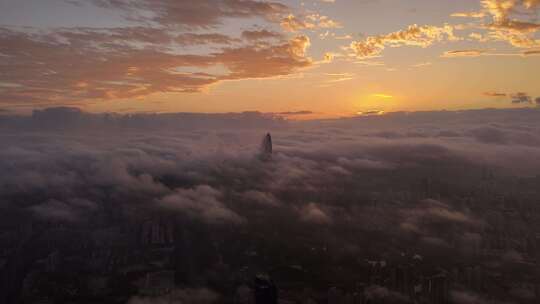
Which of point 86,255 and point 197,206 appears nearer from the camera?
point 86,255

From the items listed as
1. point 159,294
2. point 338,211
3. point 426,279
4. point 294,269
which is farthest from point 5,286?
point 338,211

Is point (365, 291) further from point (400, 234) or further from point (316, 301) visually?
point (400, 234)

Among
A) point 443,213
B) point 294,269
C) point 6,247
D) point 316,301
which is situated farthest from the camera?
point 443,213

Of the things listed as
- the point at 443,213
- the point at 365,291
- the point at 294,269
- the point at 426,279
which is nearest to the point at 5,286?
the point at 294,269

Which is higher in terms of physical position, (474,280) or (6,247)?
(6,247)

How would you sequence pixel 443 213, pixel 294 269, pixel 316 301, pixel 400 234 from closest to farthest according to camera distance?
1. pixel 316 301
2. pixel 294 269
3. pixel 400 234
4. pixel 443 213

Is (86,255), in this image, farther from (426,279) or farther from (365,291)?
(426,279)

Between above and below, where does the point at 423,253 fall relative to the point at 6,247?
below

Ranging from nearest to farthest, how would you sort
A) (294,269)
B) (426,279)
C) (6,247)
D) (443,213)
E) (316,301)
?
(316,301) → (426,279) → (294,269) → (6,247) → (443,213)

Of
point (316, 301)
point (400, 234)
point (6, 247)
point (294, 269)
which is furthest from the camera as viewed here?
point (400, 234)
